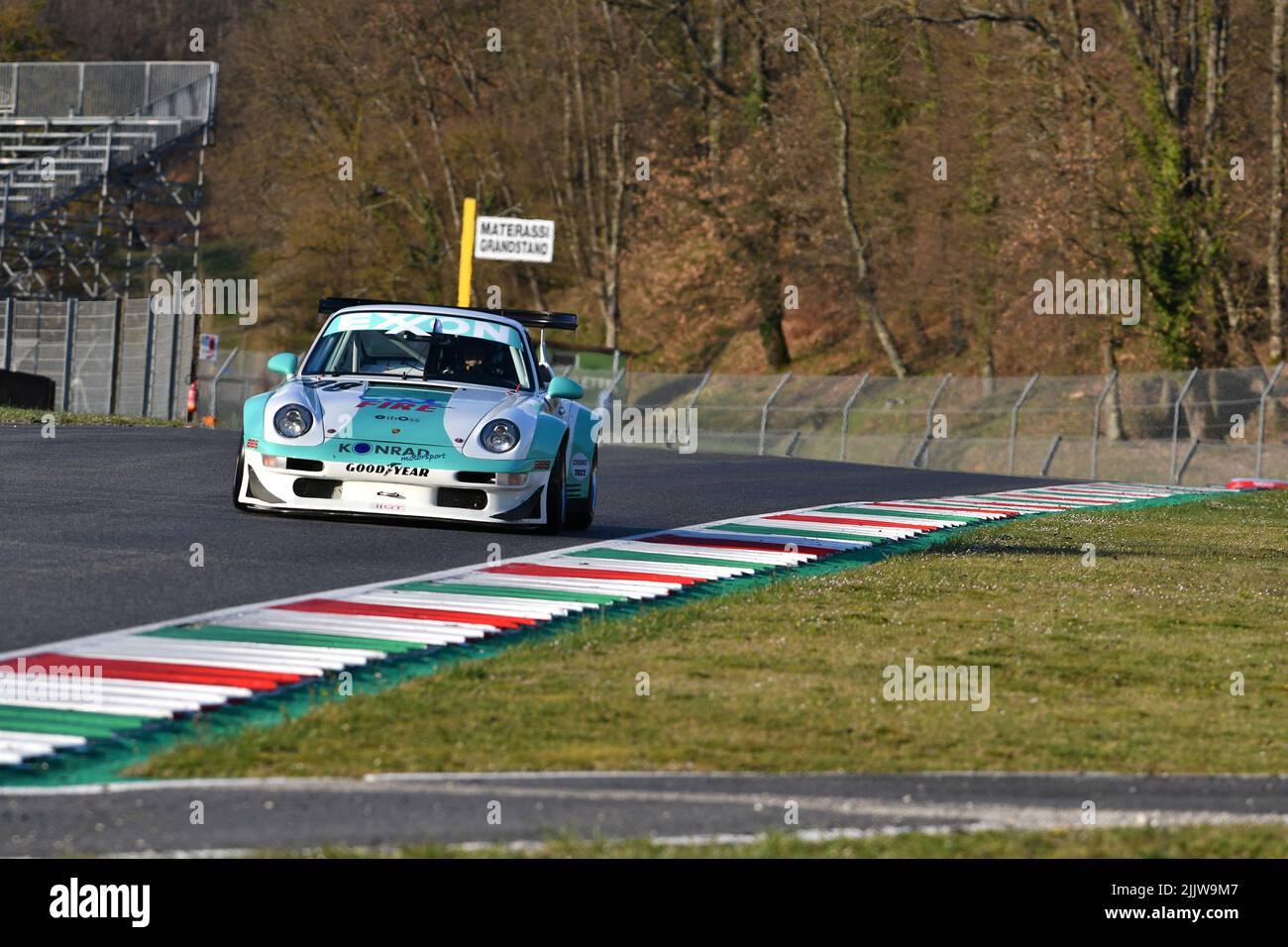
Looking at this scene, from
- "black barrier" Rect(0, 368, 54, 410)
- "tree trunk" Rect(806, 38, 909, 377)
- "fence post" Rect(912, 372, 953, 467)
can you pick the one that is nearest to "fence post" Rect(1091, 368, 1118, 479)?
"fence post" Rect(912, 372, 953, 467)

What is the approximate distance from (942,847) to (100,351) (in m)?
32.9

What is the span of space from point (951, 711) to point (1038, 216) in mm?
35666

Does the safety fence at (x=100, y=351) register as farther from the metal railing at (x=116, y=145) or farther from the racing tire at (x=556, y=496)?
the racing tire at (x=556, y=496)

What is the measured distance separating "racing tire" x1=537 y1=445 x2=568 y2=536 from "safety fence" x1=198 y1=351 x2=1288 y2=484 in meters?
16.2

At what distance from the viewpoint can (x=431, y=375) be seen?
536 inches

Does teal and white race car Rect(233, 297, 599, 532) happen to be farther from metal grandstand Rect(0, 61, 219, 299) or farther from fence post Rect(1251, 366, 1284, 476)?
metal grandstand Rect(0, 61, 219, 299)

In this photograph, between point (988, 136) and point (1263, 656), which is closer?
point (1263, 656)

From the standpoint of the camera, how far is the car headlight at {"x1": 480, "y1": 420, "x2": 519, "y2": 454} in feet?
41.1

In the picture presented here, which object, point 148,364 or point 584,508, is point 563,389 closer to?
point 584,508

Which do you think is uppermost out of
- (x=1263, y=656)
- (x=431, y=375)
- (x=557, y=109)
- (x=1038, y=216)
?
(x=557, y=109)

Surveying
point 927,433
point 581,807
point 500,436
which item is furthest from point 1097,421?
point 581,807

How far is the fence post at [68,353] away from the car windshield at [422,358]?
23.8m
